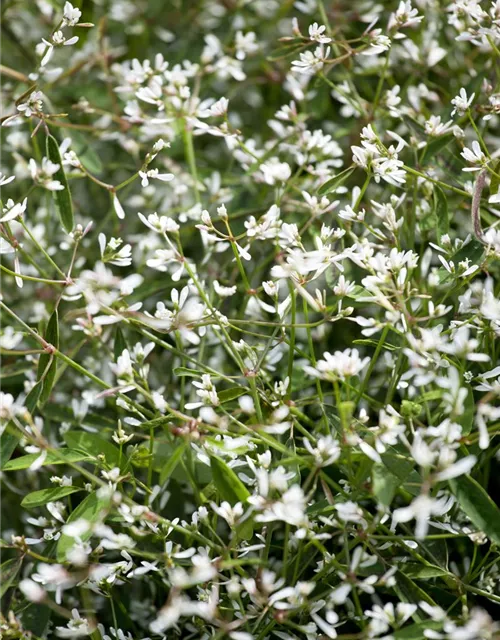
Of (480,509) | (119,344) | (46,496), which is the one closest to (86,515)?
(46,496)

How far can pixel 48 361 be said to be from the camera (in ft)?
1.97

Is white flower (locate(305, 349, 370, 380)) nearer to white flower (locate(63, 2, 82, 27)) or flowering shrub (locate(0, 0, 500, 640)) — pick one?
flowering shrub (locate(0, 0, 500, 640))

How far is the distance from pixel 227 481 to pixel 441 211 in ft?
0.99

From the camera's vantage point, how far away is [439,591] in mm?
622

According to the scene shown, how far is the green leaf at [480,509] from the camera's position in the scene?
Answer: 1.67 ft

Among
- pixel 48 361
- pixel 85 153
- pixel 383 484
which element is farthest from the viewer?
pixel 85 153

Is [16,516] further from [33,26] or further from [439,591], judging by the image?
[33,26]

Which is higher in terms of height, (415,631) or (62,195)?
(62,195)

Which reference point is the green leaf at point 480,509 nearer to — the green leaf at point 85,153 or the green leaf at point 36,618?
the green leaf at point 36,618

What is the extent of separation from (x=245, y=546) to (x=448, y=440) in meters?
0.18

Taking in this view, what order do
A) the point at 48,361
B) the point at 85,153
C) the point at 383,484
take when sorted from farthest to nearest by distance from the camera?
the point at 85,153 < the point at 48,361 < the point at 383,484

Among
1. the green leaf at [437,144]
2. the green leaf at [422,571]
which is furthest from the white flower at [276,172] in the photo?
the green leaf at [422,571]

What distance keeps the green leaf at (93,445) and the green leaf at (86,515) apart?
6 cm

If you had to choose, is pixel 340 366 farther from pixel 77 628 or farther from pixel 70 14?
pixel 70 14
